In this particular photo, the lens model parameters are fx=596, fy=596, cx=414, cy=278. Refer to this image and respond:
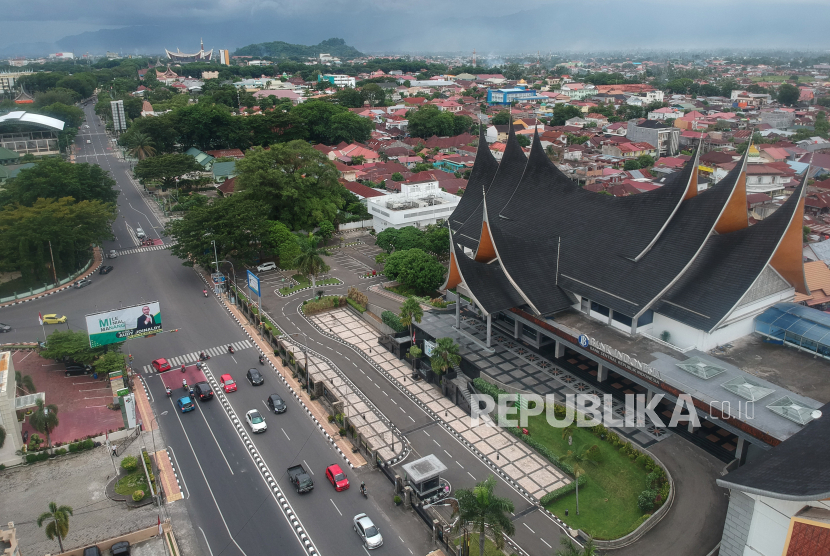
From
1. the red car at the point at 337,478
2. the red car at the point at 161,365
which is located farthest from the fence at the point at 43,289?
the red car at the point at 337,478

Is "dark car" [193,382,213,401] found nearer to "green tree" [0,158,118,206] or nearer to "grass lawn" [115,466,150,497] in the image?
"grass lawn" [115,466,150,497]

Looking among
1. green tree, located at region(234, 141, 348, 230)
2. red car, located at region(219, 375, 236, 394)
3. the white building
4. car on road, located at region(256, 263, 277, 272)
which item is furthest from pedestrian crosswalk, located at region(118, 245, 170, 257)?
red car, located at region(219, 375, 236, 394)

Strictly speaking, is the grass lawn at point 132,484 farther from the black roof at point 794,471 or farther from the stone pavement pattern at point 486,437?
the black roof at point 794,471

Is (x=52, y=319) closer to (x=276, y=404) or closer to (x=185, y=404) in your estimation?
(x=185, y=404)

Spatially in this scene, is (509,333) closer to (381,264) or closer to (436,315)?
(436,315)

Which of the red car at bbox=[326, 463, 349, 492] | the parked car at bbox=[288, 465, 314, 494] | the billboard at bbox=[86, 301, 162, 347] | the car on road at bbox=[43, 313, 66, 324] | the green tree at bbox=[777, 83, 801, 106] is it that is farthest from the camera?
the green tree at bbox=[777, 83, 801, 106]

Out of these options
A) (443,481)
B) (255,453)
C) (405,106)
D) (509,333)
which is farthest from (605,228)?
(405,106)
